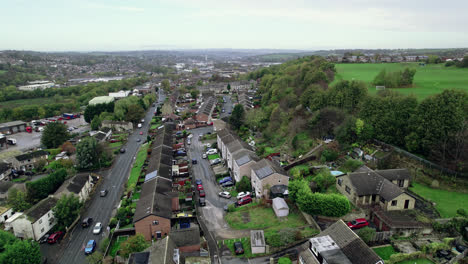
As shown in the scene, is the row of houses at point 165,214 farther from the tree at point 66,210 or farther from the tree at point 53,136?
the tree at point 53,136

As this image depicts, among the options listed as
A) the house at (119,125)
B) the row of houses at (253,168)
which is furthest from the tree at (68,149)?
the row of houses at (253,168)

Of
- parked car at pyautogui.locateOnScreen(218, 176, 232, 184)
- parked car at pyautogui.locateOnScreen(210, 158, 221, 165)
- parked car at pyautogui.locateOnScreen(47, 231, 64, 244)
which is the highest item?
→ parked car at pyautogui.locateOnScreen(210, 158, 221, 165)

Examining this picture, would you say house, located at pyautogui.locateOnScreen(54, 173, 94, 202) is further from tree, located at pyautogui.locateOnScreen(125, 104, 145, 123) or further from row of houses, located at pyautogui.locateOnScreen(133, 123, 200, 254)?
tree, located at pyautogui.locateOnScreen(125, 104, 145, 123)

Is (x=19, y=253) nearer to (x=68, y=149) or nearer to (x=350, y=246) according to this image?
(x=350, y=246)

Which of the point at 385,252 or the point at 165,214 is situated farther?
the point at 165,214

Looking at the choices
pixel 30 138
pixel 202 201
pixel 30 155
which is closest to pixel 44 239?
pixel 202 201


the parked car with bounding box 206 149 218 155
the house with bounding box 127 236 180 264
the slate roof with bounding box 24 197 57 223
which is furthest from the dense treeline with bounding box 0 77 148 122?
the house with bounding box 127 236 180 264

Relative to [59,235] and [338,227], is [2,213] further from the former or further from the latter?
[338,227]
